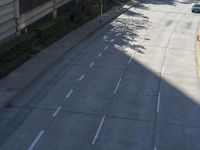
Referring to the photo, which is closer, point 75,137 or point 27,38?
point 75,137

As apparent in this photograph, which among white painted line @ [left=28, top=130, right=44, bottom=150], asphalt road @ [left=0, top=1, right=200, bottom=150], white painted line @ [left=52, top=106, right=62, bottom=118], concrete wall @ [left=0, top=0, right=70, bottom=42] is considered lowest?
asphalt road @ [left=0, top=1, right=200, bottom=150]

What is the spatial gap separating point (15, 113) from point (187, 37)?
2827 centimetres

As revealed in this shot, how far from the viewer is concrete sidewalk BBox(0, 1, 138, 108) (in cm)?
2786

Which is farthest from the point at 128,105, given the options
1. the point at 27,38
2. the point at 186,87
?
the point at 27,38

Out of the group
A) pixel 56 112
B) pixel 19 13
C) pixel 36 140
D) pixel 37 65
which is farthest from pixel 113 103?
pixel 19 13

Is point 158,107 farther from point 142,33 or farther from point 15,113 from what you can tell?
point 142,33

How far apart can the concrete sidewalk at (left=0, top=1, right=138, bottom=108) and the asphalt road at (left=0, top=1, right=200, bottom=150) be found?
23.5 inches

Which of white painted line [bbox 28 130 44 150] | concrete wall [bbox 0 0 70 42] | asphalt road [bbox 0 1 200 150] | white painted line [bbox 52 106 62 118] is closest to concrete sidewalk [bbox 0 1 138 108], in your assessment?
asphalt road [bbox 0 1 200 150]

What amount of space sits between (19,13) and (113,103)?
610 inches

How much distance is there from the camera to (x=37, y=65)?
3347 centimetres

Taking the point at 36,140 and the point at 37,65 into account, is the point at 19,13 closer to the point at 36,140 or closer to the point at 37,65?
the point at 37,65

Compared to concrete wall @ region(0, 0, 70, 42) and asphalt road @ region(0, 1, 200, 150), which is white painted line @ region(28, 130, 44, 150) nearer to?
asphalt road @ region(0, 1, 200, 150)

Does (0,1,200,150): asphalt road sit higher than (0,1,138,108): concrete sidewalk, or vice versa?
(0,1,138,108): concrete sidewalk

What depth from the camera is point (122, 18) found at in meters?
57.5
